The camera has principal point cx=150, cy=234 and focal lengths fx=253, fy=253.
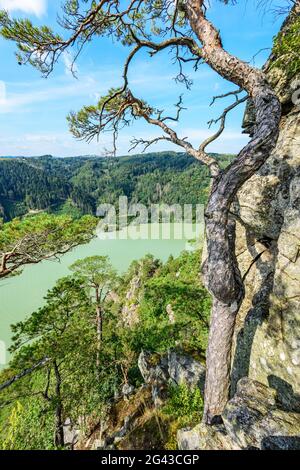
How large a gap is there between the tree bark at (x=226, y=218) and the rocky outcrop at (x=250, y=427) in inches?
13.1

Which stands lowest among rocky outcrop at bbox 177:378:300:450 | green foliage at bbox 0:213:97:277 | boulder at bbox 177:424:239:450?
boulder at bbox 177:424:239:450

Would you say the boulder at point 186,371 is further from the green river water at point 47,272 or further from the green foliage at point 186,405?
the green river water at point 47,272

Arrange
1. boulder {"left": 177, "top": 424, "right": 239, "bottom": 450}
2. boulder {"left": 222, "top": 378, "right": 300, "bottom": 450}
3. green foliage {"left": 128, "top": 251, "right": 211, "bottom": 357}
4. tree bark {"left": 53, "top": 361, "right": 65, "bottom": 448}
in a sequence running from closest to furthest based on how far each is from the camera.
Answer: boulder {"left": 222, "top": 378, "right": 300, "bottom": 450}, boulder {"left": 177, "top": 424, "right": 239, "bottom": 450}, tree bark {"left": 53, "top": 361, "right": 65, "bottom": 448}, green foliage {"left": 128, "top": 251, "right": 211, "bottom": 357}

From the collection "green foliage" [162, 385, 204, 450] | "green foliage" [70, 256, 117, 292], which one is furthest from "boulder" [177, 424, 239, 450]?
"green foliage" [70, 256, 117, 292]

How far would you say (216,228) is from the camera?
2674 mm

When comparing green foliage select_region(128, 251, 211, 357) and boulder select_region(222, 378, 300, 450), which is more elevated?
boulder select_region(222, 378, 300, 450)

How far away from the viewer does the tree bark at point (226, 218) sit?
2.59 meters

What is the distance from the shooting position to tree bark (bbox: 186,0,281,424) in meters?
2.59

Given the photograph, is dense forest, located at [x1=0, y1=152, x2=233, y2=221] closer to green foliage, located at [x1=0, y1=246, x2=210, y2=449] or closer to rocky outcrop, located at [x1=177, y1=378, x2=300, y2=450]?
green foliage, located at [x1=0, y1=246, x2=210, y2=449]

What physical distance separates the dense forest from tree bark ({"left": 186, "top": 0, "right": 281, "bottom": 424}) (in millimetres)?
66828

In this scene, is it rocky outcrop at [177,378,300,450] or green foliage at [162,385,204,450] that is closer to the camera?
rocky outcrop at [177,378,300,450]

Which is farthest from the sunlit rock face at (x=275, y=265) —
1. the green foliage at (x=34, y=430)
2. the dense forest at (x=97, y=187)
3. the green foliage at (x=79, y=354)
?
the dense forest at (x=97, y=187)
